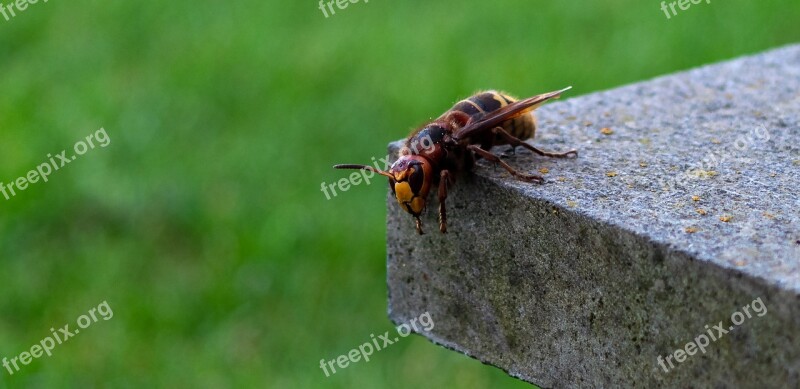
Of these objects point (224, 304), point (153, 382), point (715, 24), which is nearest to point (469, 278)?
point (153, 382)

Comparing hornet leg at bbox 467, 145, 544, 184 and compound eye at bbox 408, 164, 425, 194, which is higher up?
compound eye at bbox 408, 164, 425, 194

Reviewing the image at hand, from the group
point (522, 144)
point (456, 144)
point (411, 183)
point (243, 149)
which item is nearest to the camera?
point (411, 183)

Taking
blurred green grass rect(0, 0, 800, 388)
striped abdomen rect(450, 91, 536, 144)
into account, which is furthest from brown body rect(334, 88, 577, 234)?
blurred green grass rect(0, 0, 800, 388)

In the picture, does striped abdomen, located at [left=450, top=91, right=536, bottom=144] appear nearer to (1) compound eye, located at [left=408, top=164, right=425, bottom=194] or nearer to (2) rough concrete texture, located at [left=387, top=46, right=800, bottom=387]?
(2) rough concrete texture, located at [left=387, top=46, right=800, bottom=387]

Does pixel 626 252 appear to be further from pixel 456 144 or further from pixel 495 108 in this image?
pixel 495 108

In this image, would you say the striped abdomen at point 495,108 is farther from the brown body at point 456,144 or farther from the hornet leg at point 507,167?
the hornet leg at point 507,167

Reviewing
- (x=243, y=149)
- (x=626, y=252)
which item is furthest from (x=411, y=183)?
(x=243, y=149)
